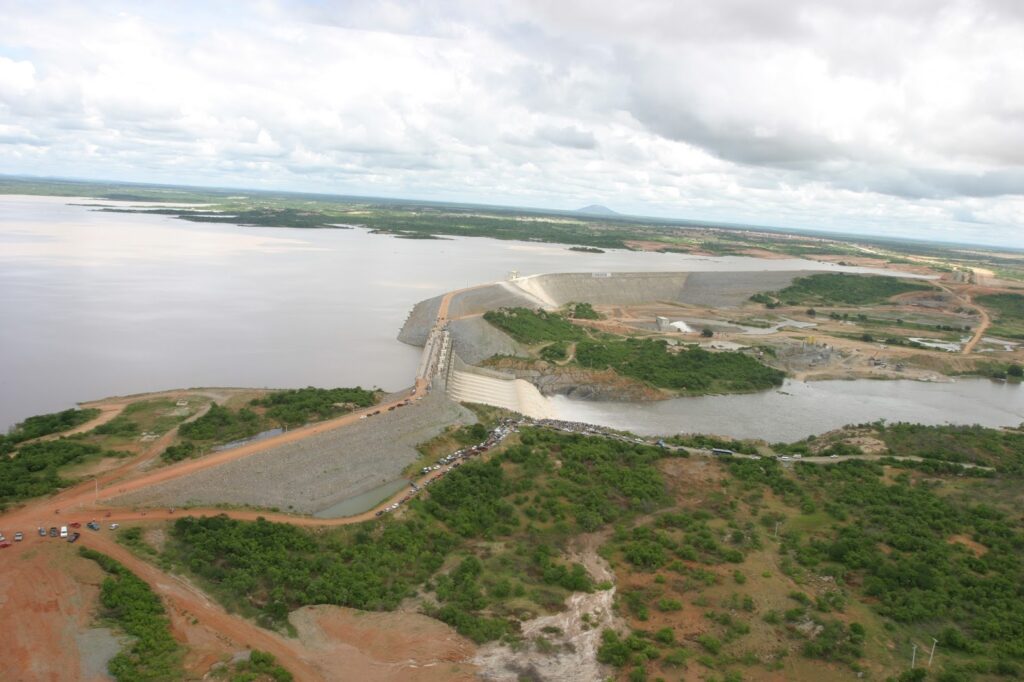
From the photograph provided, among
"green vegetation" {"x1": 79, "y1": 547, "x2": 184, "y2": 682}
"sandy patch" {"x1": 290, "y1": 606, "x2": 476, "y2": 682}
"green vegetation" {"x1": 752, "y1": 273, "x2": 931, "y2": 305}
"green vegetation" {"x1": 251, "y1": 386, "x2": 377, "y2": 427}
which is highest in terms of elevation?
"green vegetation" {"x1": 752, "y1": 273, "x2": 931, "y2": 305}

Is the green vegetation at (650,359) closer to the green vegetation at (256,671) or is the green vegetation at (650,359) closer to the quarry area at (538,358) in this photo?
the quarry area at (538,358)

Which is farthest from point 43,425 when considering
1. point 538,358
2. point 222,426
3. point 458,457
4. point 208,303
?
point 208,303

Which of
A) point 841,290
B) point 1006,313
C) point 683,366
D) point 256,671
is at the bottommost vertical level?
point 256,671

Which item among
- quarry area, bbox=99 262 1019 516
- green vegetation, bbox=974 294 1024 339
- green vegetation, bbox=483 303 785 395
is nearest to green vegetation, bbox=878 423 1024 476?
green vegetation, bbox=483 303 785 395

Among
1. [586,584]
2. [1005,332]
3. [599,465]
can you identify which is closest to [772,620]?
[586,584]

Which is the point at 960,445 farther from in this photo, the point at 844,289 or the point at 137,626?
the point at 844,289

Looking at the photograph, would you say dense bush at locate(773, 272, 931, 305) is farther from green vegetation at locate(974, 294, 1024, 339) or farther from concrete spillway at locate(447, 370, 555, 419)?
concrete spillway at locate(447, 370, 555, 419)

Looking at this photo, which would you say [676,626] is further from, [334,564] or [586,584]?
[334,564]
